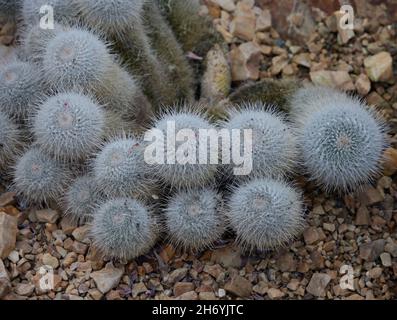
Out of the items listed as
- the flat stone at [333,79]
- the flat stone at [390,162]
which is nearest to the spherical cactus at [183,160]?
the flat stone at [390,162]

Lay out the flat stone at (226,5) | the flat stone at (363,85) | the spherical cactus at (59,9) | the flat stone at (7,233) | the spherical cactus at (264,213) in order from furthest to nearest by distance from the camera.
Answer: the flat stone at (226,5) → the flat stone at (363,85) → the spherical cactus at (59,9) → the flat stone at (7,233) → the spherical cactus at (264,213)

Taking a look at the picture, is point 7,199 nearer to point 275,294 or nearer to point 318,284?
point 275,294

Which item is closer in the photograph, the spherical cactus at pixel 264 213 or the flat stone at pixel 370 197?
the spherical cactus at pixel 264 213

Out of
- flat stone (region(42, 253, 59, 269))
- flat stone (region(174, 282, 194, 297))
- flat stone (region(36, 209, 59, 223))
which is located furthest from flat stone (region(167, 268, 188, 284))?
flat stone (region(36, 209, 59, 223))

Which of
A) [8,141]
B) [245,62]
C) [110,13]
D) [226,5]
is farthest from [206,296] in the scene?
[226,5]

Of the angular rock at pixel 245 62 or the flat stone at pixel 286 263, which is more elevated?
the angular rock at pixel 245 62

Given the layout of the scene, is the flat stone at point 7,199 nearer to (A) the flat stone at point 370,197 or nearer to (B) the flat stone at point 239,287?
(B) the flat stone at point 239,287
